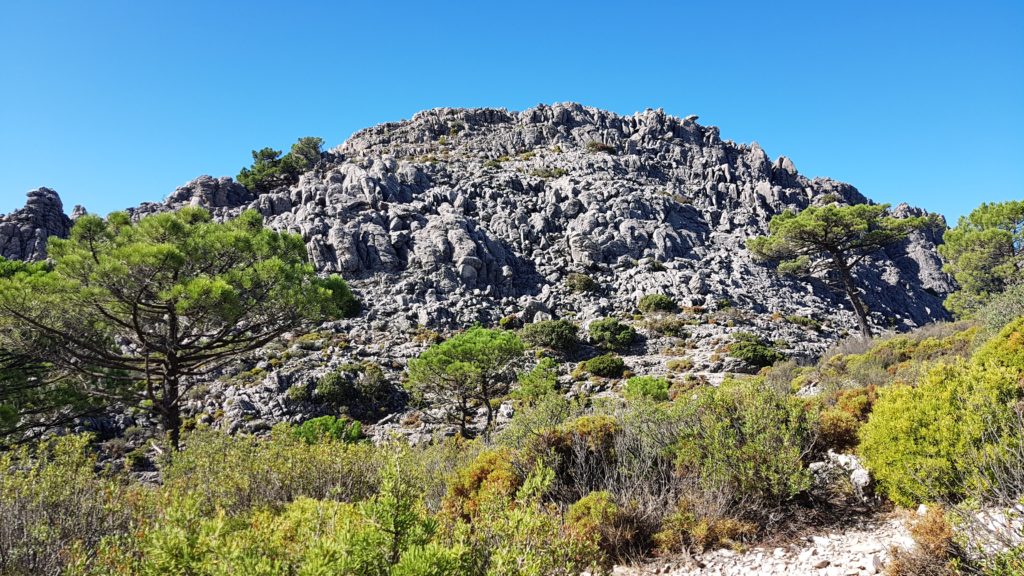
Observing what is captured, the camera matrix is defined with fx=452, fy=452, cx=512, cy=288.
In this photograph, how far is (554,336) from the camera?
2827 centimetres

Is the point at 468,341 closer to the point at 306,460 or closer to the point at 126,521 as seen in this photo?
the point at 306,460

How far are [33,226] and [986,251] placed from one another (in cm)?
6718

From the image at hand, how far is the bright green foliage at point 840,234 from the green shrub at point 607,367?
9357 millimetres

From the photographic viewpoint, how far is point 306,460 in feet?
18.2

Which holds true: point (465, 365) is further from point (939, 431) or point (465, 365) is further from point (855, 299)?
point (855, 299)

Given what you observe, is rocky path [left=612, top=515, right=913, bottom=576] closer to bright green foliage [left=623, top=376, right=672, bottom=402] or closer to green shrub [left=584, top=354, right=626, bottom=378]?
bright green foliage [left=623, top=376, right=672, bottom=402]

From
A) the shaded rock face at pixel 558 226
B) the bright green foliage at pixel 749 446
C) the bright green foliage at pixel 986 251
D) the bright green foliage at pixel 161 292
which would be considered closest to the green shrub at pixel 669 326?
the shaded rock face at pixel 558 226

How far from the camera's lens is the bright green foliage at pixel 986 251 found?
19547mm

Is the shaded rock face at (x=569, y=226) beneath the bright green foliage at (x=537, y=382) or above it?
above

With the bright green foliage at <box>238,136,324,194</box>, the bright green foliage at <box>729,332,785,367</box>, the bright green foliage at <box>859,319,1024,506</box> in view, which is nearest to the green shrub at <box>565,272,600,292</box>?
the bright green foliage at <box>729,332,785,367</box>

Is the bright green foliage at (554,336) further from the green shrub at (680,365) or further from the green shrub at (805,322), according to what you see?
the green shrub at (805,322)

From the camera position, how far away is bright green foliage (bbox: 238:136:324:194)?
5403 centimetres

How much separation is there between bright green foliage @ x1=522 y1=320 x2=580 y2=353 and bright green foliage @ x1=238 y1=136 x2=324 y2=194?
4230 cm

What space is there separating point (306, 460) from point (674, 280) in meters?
34.2
